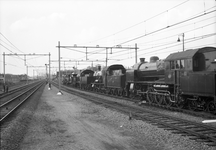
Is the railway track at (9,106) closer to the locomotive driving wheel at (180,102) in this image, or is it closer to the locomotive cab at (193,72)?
the locomotive driving wheel at (180,102)

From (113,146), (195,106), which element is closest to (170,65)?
(195,106)

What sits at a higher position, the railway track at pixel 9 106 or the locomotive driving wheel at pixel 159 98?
the locomotive driving wheel at pixel 159 98

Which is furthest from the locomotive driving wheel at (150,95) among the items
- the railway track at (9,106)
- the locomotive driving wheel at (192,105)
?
the railway track at (9,106)

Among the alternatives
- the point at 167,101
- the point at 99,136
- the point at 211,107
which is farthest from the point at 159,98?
the point at 99,136

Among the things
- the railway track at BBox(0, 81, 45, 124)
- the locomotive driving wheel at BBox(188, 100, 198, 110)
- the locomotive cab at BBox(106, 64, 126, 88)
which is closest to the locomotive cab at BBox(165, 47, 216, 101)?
the locomotive driving wheel at BBox(188, 100, 198, 110)

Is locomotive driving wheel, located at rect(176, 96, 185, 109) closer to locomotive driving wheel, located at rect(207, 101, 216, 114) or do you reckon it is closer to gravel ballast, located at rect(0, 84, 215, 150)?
locomotive driving wheel, located at rect(207, 101, 216, 114)

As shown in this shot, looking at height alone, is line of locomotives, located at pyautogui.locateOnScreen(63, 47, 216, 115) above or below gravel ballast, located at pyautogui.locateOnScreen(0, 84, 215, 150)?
above

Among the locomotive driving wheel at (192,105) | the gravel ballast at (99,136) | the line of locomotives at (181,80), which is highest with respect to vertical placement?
the line of locomotives at (181,80)

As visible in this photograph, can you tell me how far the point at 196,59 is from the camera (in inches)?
461

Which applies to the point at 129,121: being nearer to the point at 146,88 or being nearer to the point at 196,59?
the point at 196,59

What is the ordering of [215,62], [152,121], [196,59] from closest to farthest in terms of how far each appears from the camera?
[152,121], [215,62], [196,59]

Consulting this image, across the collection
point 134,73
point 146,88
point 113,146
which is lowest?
point 113,146

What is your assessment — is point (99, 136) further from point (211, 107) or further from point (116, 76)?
point (116, 76)

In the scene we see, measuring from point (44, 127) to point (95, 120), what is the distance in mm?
2559
